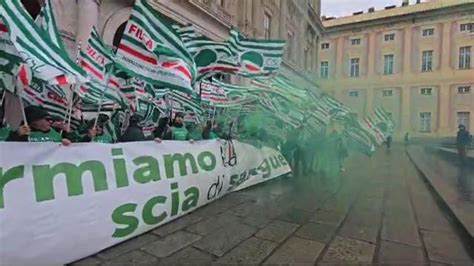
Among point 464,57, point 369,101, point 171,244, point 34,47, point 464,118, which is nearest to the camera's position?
point 34,47

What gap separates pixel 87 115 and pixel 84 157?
17.9 feet

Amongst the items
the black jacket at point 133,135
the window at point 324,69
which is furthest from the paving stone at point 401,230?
the window at point 324,69

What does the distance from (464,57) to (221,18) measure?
19.6 meters

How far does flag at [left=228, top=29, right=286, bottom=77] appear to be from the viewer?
772 centimetres

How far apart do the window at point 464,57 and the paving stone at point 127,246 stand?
26.1 m

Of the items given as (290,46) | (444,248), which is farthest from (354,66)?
(444,248)

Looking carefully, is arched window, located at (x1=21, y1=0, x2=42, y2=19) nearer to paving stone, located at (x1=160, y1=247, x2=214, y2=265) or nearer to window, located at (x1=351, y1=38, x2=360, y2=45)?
paving stone, located at (x1=160, y1=247, x2=214, y2=265)

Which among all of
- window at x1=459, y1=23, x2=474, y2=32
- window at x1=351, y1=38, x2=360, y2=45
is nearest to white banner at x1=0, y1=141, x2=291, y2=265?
window at x1=459, y1=23, x2=474, y2=32

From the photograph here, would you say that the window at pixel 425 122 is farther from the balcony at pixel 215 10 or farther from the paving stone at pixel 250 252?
the paving stone at pixel 250 252

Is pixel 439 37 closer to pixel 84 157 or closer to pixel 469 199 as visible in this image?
pixel 469 199

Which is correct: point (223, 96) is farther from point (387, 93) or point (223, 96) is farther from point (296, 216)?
point (387, 93)

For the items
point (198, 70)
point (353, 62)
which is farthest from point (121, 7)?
point (353, 62)

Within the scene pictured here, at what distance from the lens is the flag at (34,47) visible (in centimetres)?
312

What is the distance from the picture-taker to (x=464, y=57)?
25.0 m
